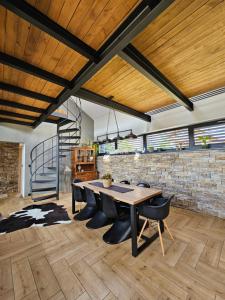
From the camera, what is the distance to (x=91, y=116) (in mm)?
7312

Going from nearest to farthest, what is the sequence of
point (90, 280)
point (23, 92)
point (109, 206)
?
point (90, 280) → point (109, 206) → point (23, 92)

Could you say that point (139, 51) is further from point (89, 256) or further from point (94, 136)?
point (94, 136)

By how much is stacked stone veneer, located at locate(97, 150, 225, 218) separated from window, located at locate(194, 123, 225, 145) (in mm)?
300

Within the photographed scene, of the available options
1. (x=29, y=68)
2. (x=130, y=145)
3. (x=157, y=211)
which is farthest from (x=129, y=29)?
(x=130, y=145)

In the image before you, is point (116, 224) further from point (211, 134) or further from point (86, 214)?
point (211, 134)

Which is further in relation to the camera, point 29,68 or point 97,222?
point 97,222

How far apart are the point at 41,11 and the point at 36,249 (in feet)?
10.2

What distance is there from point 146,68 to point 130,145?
11.2 feet

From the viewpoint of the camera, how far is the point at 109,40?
5.56 feet


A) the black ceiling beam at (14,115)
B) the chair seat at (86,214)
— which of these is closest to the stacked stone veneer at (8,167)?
the black ceiling beam at (14,115)

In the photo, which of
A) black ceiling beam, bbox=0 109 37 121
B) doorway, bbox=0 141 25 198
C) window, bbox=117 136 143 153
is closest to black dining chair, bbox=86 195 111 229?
window, bbox=117 136 143 153

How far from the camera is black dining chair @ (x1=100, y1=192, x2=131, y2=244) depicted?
2.32 meters

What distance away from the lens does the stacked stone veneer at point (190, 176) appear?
3.14 m

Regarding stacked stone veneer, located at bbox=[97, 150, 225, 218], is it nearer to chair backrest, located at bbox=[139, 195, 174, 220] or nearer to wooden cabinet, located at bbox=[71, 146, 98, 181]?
chair backrest, located at bbox=[139, 195, 174, 220]
